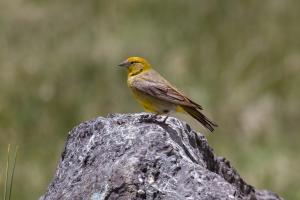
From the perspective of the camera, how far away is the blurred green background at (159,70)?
12.4m

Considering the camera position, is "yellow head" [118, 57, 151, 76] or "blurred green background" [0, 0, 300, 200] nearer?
"yellow head" [118, 57, 151, 76]

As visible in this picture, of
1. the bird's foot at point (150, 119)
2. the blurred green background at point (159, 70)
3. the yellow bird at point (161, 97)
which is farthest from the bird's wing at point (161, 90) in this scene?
the blurred green background at point (159, 70)

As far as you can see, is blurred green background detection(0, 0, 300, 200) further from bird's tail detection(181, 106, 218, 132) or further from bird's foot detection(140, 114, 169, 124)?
bird's foot detection(140, 114, 169, 124)

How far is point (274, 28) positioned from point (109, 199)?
987cm

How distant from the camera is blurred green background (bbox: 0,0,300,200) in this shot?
12398 mm

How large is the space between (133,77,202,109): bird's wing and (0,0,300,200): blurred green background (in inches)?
143

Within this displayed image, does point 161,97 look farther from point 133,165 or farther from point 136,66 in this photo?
point 133,165

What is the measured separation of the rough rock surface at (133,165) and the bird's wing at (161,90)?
113cm

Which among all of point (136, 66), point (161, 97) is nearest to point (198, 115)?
point (161, 97)

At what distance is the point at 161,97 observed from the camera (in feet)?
25.2

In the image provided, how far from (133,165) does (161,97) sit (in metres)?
2.33

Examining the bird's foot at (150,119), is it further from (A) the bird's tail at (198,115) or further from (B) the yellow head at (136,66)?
(B) the yellow head at (136,66)

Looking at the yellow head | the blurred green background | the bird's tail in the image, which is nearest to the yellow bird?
the bird's tail

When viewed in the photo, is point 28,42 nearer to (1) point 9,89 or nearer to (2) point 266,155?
(1) point 9,89
